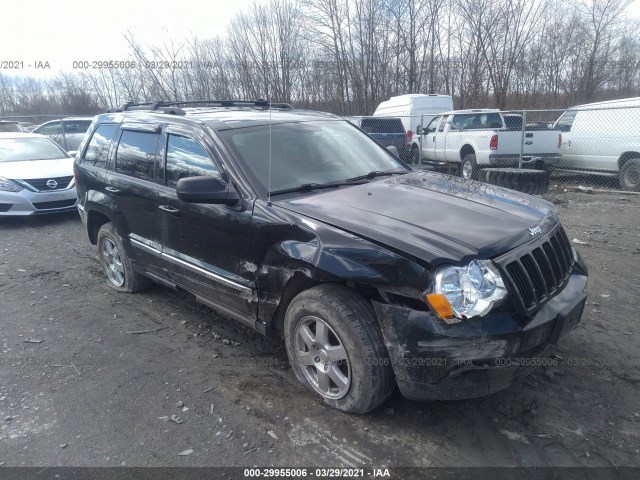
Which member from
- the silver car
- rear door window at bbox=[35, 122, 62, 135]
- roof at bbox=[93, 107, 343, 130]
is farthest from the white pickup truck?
rear door window at bbox=[35, 122, 62, 135]

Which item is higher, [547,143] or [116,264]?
[547,143]

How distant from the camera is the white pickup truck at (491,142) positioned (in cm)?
1159

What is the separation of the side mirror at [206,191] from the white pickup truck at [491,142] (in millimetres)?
9216

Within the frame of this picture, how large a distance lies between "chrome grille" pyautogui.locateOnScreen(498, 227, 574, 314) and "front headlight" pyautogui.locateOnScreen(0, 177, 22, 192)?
8.62 meters

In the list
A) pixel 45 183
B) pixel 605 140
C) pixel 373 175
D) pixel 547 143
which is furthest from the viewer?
pixel 547 143

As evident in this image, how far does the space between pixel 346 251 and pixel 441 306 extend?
621 mm

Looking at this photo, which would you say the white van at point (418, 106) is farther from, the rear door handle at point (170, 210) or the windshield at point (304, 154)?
the rear door handle at point (170, 210)

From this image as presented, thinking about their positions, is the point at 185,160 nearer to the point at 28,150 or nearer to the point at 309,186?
the point at 309,186

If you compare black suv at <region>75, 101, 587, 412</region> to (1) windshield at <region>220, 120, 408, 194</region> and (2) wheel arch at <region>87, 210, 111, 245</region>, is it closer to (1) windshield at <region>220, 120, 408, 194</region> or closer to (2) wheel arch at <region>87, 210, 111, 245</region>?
(1) windshield at <region>220, 120, 408, 194</region>

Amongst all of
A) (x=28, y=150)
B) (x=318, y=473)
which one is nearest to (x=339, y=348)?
(x=318, y=473)

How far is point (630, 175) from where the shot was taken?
10180 mm

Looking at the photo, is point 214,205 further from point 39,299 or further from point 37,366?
point 39,299

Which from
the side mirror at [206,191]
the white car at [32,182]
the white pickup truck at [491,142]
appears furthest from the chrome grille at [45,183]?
the white pickup truck at [491,142]

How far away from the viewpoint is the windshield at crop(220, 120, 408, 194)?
3600mm
